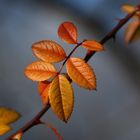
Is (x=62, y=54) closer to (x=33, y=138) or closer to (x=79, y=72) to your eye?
(x=79, y=72)

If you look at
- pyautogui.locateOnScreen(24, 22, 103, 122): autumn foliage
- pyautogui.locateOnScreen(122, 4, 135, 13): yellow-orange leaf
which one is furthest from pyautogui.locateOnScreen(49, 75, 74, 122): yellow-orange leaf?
pyautogui.locateOnScreen(122, 4, 135, 13): yellow-orange leaf

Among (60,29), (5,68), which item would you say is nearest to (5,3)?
(5,68)

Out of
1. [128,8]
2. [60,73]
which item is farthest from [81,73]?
[128,8]

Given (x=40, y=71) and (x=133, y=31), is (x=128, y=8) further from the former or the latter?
(x=40, y=71)

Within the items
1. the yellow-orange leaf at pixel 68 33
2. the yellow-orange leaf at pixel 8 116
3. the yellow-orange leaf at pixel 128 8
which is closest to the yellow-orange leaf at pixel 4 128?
the yellow-orange leaf at pixel 8 116

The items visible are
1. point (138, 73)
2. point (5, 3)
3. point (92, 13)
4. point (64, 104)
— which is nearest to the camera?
point (64, 104)

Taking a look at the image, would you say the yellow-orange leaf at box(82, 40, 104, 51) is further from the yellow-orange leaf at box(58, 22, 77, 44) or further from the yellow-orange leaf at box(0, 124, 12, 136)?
the yellow-orange leaf at box(0, 124, 12, 136)
